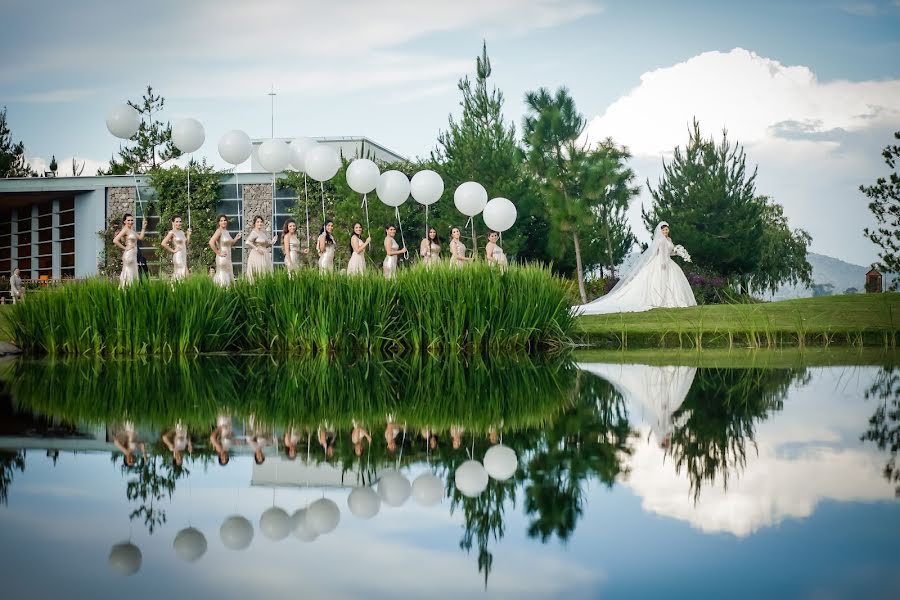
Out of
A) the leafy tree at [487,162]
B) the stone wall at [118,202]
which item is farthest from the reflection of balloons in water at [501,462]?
the stone wall at [118,202]

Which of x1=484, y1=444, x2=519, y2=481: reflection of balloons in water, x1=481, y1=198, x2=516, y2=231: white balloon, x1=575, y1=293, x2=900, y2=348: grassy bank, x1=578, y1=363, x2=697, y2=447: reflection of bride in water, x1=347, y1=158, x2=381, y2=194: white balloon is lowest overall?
x1=484, y1=444, x2=519, y2=481: reflection of balloons in water

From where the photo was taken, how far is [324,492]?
371 centimetres

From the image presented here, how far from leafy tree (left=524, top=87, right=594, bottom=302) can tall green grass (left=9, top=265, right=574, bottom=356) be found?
579 inches

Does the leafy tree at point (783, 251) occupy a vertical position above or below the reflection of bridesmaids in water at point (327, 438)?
above

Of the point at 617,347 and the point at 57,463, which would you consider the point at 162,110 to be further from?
the point at 57,463

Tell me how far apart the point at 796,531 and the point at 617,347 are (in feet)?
37.1

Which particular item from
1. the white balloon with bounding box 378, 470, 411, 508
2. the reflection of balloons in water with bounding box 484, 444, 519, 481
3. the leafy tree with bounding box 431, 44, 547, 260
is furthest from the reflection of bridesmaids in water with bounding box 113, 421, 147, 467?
the leafy tree with bounding box 431, 44, 547, 260

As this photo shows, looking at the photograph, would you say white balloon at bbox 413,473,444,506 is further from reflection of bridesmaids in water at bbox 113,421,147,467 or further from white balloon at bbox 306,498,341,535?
reflection of bridesmaids in water at bbox 113,421,147,467

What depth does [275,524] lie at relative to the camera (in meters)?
3.23

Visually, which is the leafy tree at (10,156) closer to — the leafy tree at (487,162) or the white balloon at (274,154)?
the leafy tree at (487,162)

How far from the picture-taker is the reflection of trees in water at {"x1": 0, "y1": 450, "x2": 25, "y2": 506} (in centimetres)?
383

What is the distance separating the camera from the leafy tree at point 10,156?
52.9 m

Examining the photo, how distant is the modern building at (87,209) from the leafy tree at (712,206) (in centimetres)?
996

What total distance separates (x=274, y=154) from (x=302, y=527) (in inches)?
690
